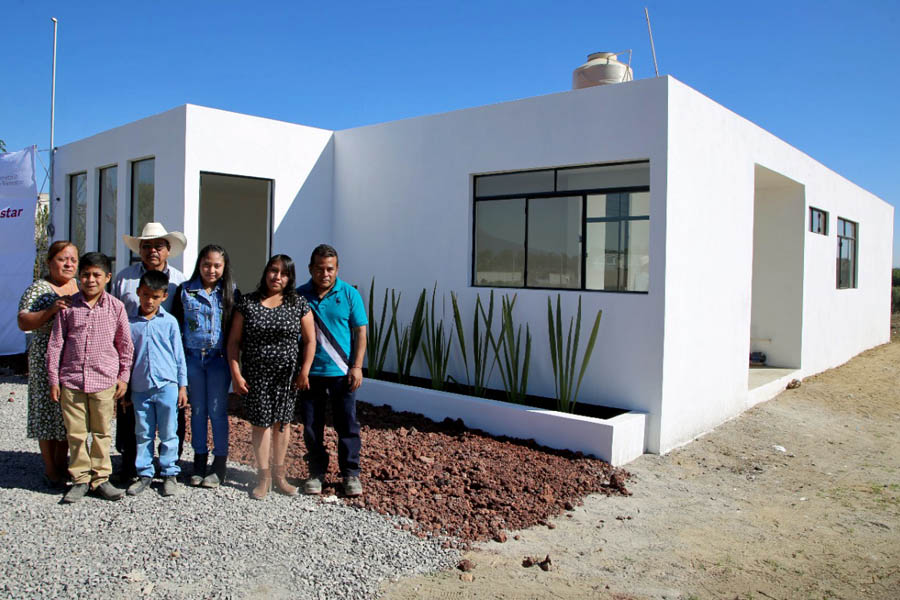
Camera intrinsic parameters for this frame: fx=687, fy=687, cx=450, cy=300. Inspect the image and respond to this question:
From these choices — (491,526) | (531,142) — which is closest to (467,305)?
(531,142)

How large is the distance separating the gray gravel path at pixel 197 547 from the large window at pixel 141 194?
4223mm

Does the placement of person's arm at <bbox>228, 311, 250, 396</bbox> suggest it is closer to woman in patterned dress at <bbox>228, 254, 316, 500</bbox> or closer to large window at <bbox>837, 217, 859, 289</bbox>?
woman in patterned dress at <bbox>228, 254, 316, 500</bbox>

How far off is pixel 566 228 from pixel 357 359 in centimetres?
313

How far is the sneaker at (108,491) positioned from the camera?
3613mm

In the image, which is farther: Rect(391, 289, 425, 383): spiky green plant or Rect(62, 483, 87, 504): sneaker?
Rect(391, 289, 425, 383): spiky green plant

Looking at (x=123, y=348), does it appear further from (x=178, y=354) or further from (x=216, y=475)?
(x=216, y=475)

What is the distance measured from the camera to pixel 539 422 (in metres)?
5.48

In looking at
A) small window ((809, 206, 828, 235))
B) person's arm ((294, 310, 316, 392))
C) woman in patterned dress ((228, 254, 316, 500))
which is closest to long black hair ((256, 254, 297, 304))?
woman in patterned dress ((228, 254, 316, 500))

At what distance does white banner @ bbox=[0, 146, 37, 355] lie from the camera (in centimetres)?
830

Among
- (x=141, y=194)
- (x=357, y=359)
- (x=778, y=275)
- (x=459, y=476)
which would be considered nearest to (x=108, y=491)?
A: (x=357, y=359)

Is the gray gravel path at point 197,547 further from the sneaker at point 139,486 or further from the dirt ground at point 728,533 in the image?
the dirt ground at point 728,533

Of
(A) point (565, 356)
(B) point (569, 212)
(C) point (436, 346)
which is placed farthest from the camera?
(C) point (436, 346)

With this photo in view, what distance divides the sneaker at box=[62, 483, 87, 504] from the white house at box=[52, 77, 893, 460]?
3531 mm

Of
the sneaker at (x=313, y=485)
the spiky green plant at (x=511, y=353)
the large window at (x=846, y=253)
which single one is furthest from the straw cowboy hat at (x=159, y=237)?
the large window at (x=846, y=253)
